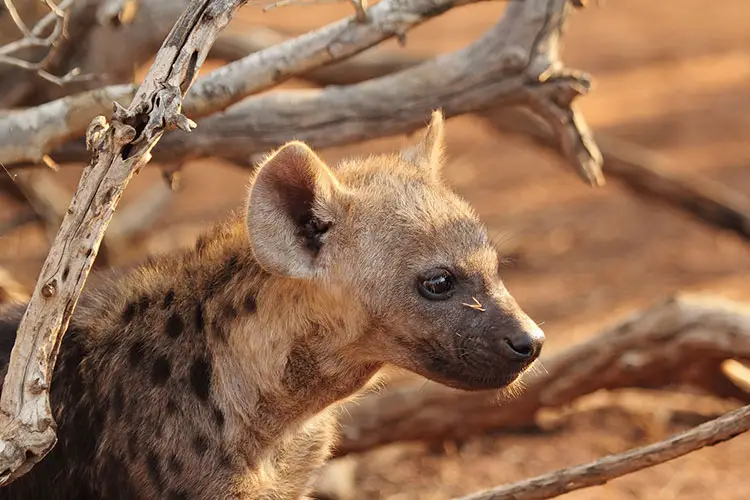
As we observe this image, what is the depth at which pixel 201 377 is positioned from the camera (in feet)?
9.47

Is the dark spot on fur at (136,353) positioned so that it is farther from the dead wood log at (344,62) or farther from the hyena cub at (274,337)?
the dead wood log at (344,62)

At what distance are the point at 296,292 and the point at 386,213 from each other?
1.01 ft

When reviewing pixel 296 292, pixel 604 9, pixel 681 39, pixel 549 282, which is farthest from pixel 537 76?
pixel 604 9

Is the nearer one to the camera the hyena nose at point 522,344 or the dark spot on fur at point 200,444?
the hyena nose at point 522,344

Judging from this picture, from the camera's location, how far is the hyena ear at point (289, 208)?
270 centimetres

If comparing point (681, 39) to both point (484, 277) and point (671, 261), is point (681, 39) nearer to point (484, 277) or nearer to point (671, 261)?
point (671, 261)

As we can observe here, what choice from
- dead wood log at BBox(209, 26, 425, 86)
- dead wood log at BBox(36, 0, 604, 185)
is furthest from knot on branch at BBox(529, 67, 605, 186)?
dead wood log at BBox(209, 26, 425, 86)

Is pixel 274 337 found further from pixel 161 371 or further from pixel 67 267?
pixel 67 267

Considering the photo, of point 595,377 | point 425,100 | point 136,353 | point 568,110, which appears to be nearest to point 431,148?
point 425,100

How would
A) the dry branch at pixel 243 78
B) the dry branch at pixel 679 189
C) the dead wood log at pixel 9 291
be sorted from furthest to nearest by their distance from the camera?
the dry branch at pixel 679 189 < the dead wood log at pixel 9 291 < the dry branch at pixel 243 78

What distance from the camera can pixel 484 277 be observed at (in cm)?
281

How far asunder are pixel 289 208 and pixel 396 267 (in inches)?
12.1

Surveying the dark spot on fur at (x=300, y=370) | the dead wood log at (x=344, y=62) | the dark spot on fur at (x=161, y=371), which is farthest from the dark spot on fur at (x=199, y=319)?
the dead wood log at (x=344, y=62)

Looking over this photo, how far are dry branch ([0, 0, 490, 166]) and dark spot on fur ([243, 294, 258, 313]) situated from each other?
26.1 inches
